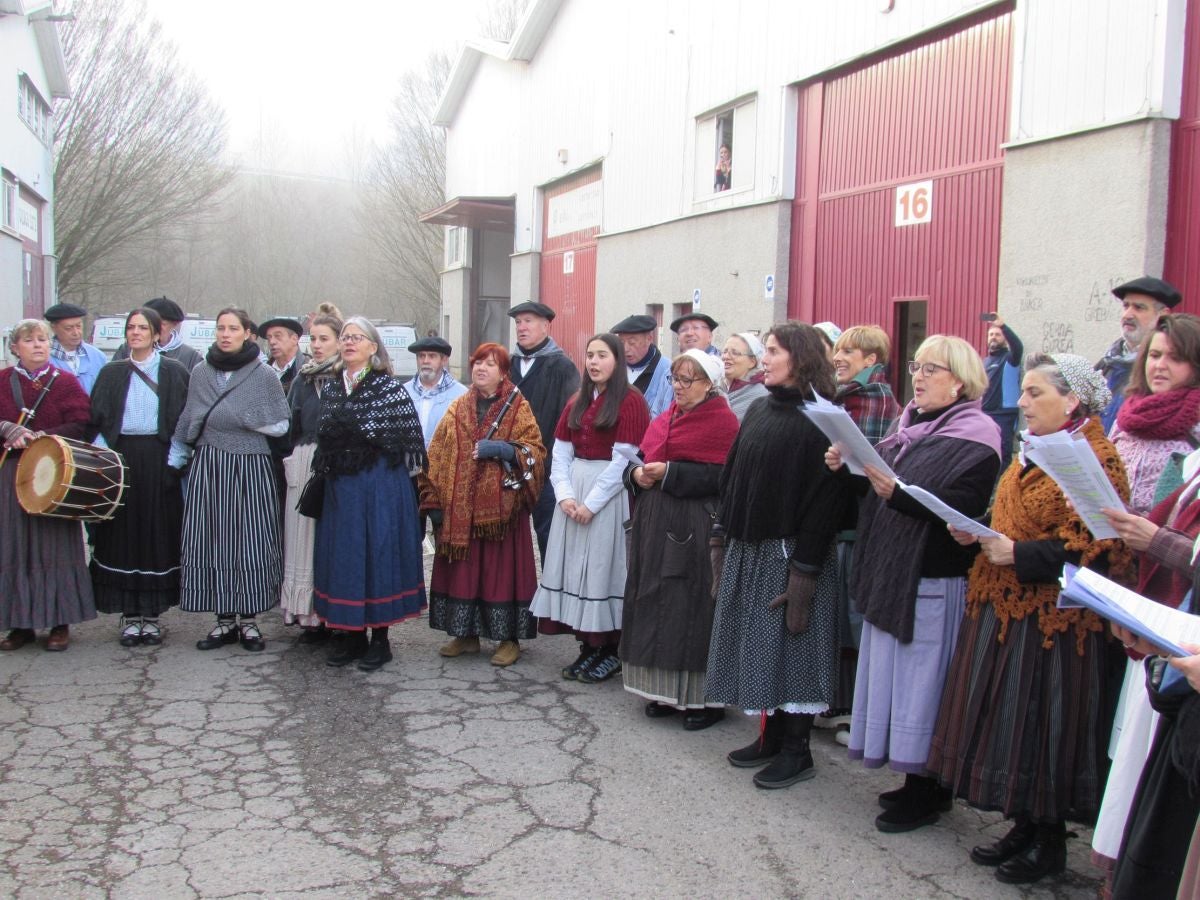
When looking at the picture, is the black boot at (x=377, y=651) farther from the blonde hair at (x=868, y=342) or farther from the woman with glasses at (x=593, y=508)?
the blonde hair at (x=868, y=342)

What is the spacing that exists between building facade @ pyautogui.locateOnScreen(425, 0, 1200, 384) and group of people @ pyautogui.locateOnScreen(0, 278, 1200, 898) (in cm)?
121

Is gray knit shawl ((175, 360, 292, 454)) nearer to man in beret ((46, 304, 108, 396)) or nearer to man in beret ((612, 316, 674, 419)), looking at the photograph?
man in beret ((46, 304, 108, 396))

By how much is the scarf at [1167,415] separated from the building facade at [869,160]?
4.13 m

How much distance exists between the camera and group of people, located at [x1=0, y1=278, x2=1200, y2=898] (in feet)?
11.6

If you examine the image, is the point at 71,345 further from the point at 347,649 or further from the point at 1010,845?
the point at 1010,845

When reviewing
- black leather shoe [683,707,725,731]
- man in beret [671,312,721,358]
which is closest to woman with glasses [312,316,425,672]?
black leather shoe [683,707,725,731]

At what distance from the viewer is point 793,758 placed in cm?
454

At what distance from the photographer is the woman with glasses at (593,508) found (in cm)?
571

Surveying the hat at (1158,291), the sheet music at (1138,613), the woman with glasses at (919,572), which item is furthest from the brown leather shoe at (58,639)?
the hat at (1158,291)

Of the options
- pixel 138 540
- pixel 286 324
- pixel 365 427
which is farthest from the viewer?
pixel 286 324

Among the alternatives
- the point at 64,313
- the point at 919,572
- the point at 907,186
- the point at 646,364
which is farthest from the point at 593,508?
the point at 907,186

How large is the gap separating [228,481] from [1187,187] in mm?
Answer: 6486

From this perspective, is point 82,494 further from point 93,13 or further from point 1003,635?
point 93,13

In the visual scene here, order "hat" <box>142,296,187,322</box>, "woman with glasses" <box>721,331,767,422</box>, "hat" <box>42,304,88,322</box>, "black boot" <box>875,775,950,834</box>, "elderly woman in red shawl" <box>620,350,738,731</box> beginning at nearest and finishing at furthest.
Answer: "black boot" <box>875,775,950,834</box> < "elderly woman in red shawl" <box>620,350,738,731</box> < "woman with glasses" <box>721,331,767,422</box> < "hat" <box>42,304,88,322</box> < "hat" <box>142,296,187,322</box>
